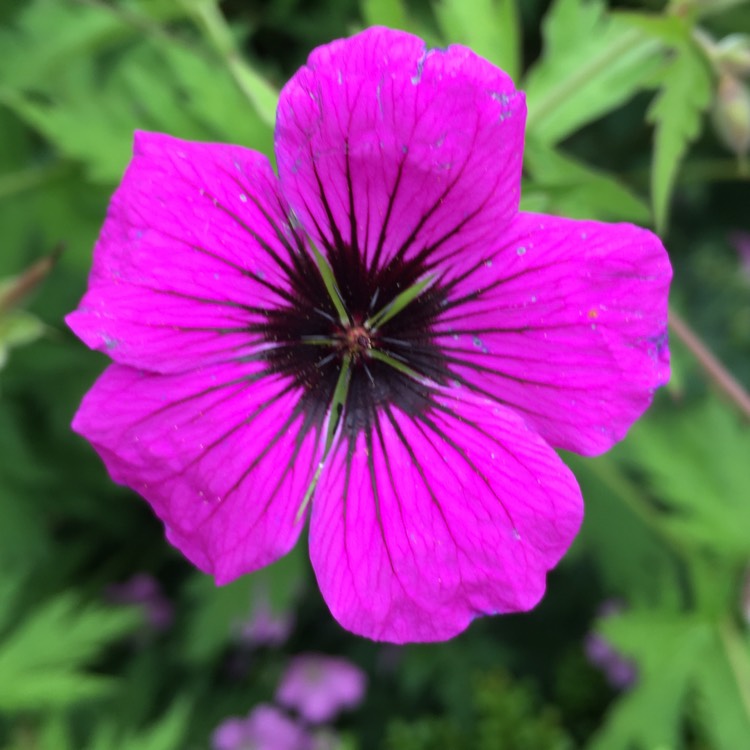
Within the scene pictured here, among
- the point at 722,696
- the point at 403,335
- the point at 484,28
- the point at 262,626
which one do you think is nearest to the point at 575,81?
the point at 484,28

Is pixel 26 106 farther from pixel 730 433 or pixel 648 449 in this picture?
pixel 730 433

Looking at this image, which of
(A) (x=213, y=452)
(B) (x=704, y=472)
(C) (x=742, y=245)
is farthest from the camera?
(C) (x=742, y=245)

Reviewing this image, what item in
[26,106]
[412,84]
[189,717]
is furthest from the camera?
[189,717]

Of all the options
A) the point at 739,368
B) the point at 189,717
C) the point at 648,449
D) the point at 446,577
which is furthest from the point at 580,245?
the point at 189,717

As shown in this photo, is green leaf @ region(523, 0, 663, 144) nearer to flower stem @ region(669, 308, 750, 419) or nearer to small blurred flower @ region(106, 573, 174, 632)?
flower stem @ region(669, 308, 750, 419)

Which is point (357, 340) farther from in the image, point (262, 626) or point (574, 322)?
point (262, 626)

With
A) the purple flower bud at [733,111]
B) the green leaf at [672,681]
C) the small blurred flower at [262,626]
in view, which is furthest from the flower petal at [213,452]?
the small blurred flower at [262,626]

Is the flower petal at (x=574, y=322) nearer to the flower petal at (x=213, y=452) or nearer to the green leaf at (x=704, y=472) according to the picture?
the flower petal at (x=213, y=452)
